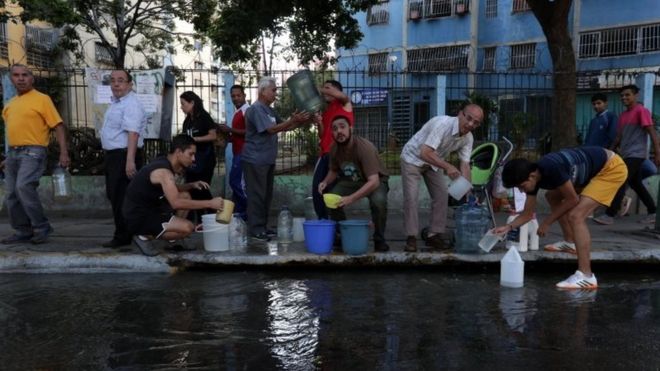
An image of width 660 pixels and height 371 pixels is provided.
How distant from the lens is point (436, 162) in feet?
17.7

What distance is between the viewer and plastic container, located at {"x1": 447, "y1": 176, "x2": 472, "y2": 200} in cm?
535

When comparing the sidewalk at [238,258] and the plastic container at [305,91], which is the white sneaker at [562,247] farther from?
the plastic container at [305,91]

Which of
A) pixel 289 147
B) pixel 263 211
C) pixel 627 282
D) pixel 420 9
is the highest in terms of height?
pixel 420 9

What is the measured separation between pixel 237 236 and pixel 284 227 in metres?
0.56

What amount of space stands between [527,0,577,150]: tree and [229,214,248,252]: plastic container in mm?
5998

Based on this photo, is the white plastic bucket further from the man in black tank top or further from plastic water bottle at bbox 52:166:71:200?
plastic water bottle at bbox 52:166:71:200

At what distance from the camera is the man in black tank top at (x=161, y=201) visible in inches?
200

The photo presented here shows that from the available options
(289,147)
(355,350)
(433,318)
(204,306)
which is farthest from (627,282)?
(289,147)

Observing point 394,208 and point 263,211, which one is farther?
point 394,208

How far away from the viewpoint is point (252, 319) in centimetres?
389

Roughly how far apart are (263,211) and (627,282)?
3809 millimetres

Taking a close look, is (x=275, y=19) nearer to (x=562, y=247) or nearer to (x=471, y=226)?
(x=471, y=226)

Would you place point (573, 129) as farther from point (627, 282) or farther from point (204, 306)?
point (204, 306)

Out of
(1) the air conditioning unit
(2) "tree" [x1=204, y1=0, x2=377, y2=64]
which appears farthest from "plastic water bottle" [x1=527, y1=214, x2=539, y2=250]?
(1) the air conditioning unit
